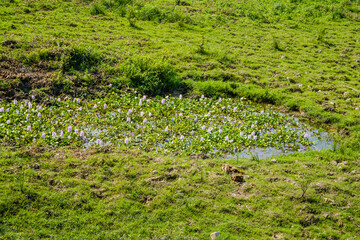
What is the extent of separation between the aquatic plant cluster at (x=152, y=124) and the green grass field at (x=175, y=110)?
0.10 meters

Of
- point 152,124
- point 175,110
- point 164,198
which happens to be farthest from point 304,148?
point 164,198

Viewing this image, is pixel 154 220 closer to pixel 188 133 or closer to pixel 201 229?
pixel 201 229

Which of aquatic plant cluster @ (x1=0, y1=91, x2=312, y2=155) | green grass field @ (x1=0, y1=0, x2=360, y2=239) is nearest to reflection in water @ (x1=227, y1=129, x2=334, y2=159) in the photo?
aquatic plant cluster @ (x1=0, y1=91, x2=312, y2=155)

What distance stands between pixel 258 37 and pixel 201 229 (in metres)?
12.9

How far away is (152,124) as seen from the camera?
888 cm

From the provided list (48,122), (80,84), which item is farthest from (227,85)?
(48,122)

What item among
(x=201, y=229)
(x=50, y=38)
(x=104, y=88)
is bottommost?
(x=201, y=229)

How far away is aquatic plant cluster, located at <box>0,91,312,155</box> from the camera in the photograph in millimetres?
7898

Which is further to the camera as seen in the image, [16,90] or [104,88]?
[104,88]

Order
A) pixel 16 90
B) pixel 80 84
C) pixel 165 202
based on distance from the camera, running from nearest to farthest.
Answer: pixel 165 202 → pixel 16 90 → pixel 80 84

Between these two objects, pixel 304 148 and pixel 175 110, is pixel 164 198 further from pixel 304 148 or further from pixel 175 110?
pixel 304 148

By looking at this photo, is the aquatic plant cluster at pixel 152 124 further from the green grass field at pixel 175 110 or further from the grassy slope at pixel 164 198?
the grassy slope at pixel 164 198

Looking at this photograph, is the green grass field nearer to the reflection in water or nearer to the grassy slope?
the grassy slope

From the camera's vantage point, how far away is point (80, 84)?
34.0 ft
